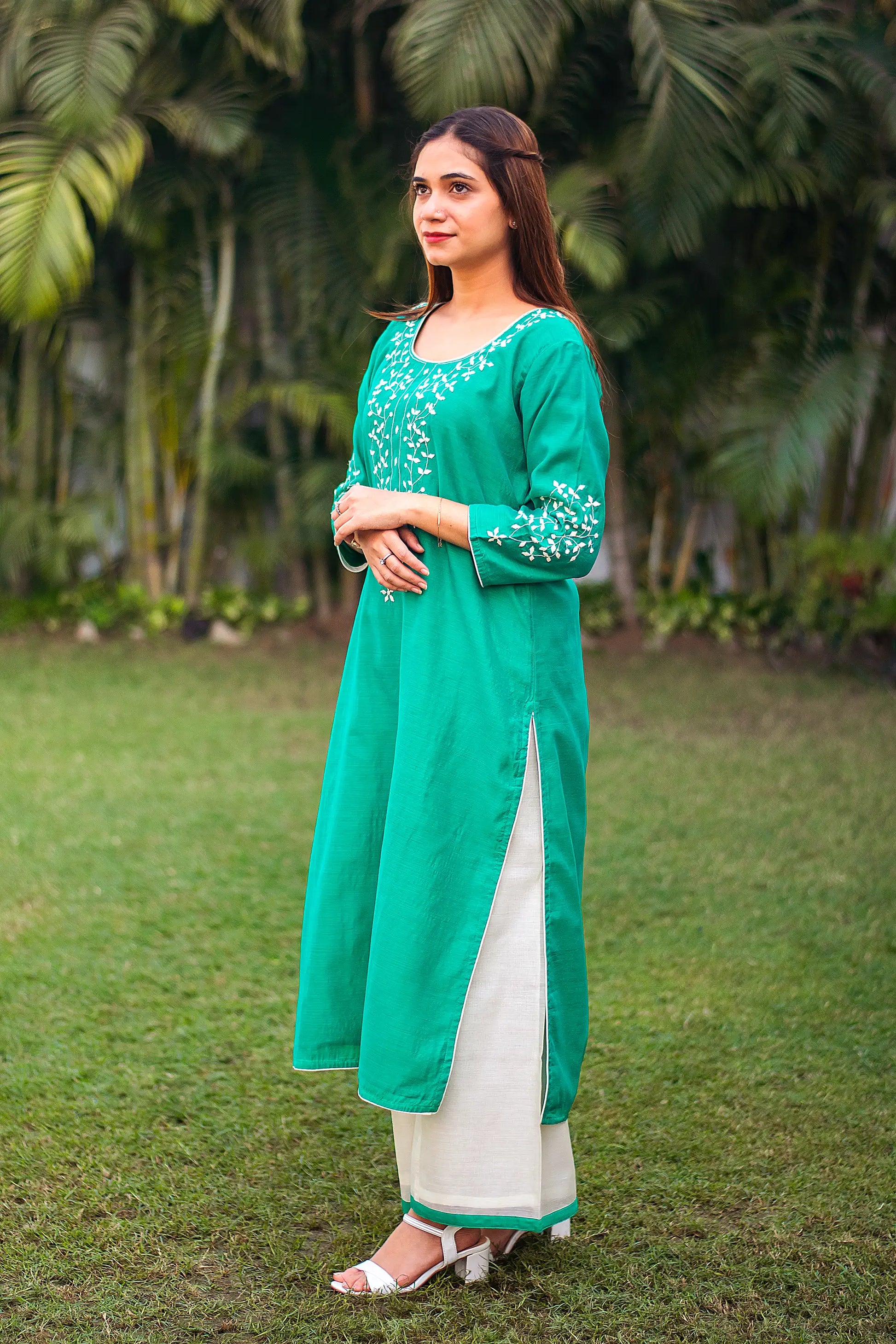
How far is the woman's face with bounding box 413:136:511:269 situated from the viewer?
203 centimetres

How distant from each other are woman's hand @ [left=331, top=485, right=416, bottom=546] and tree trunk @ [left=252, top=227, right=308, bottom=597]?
565cm

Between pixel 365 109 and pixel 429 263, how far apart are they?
577cm

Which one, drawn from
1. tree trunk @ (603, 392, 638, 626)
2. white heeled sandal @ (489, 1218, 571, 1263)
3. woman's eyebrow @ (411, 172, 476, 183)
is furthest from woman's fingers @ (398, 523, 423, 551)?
tree trunk @ (603, 392, 638, 626)

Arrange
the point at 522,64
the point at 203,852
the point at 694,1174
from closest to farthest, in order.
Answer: the point at 694,1174 → the point at 203,852 → the point at 522,64

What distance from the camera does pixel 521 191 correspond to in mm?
2049

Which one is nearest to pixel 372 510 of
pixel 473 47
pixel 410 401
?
pixel 410 401

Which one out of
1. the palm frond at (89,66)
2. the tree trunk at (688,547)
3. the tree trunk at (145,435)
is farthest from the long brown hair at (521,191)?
the tree trunk at (145,435)

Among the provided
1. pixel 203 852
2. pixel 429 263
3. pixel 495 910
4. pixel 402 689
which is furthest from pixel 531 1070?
pixel 203 852

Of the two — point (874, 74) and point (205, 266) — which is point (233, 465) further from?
point (874, 74)

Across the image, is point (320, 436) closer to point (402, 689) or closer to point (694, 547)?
point (694, 547)

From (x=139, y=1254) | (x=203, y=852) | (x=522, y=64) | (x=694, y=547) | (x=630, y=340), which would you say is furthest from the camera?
(x=694, y=547)

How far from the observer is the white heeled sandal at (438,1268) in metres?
2.15

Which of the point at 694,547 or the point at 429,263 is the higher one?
the point at 429,263

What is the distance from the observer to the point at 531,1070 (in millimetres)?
2068
